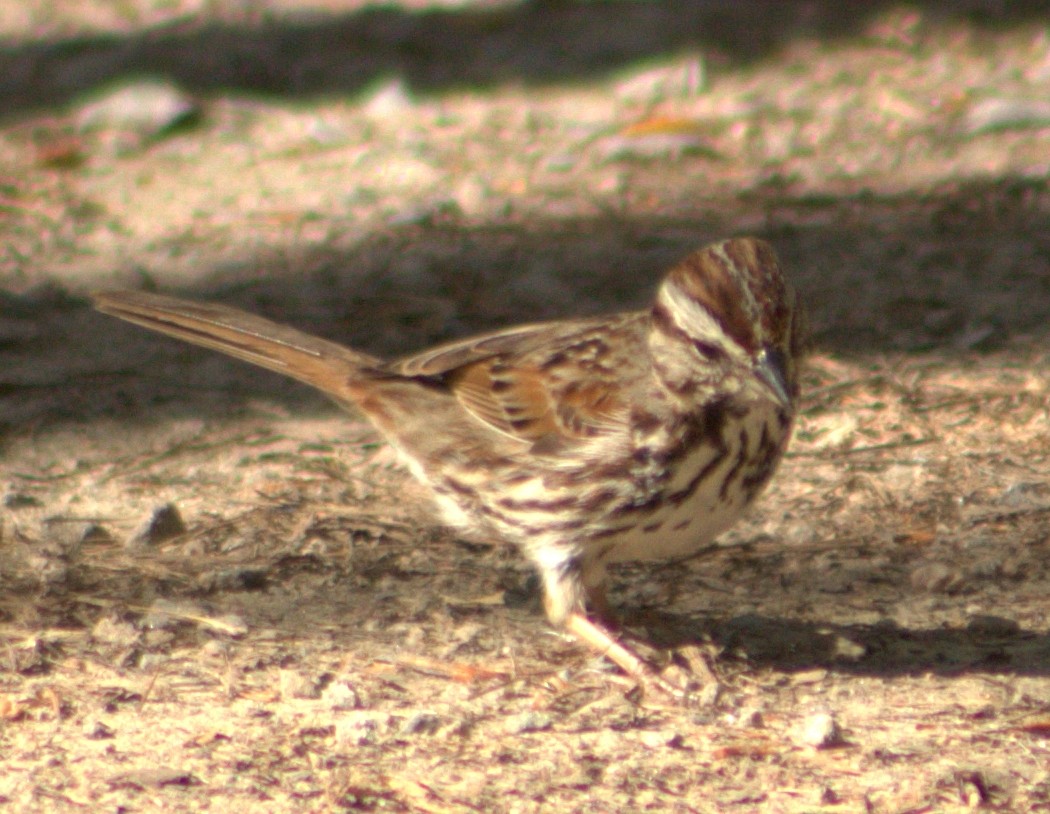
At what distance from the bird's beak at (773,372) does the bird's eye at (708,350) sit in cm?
12

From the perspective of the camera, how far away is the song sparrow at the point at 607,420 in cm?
379

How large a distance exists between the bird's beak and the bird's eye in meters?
0.12

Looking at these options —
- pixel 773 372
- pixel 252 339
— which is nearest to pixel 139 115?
pixel 252 339

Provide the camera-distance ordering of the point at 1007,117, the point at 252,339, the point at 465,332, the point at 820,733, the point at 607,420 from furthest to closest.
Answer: the point at 1007,117 < the point at 465,332 < the point at 252,339 < the point at 607,420 < the point at 820,733

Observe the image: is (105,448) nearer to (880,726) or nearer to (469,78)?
(880,726)

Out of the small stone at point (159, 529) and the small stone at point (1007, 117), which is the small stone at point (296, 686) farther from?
the small stone at point (1007, 117)

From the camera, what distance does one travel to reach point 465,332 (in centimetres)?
609

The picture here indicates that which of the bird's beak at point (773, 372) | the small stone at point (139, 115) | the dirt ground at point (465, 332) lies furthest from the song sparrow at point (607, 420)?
the small stone at point (139, 115)

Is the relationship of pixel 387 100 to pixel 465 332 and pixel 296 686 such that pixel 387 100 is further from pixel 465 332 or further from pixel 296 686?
pixel 296 686

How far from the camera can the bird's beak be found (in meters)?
3.70

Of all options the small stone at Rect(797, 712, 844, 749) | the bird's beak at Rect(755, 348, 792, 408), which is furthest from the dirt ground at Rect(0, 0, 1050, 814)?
the bird's beak at Rect(755, 348, 792, 408)

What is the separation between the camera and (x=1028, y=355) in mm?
5680

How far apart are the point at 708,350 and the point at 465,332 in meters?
2.34

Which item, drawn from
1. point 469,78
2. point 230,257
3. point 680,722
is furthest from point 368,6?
point 680,722
